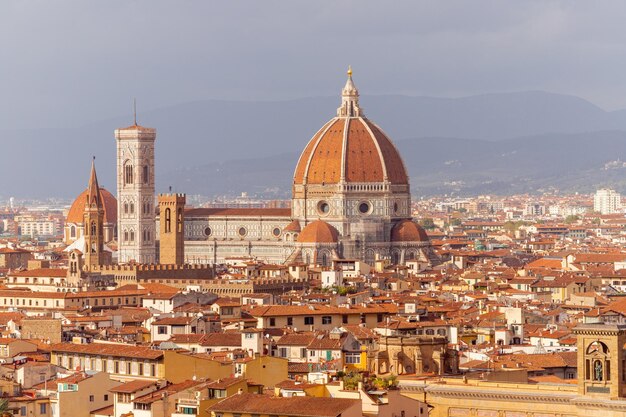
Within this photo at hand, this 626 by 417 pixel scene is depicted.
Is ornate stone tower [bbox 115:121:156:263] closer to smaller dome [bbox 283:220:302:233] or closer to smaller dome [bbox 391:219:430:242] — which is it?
smaller dome [bbox 283:220:302:233]

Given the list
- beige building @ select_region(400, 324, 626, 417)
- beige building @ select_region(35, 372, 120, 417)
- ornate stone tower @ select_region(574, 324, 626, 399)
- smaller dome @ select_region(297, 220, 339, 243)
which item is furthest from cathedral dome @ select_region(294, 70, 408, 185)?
ornate stone tower @ select_region(574, 324, 626, 399)

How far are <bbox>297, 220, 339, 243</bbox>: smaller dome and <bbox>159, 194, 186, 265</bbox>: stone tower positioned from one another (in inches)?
258

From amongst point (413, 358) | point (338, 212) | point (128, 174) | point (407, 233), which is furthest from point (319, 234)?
point (413, 358)

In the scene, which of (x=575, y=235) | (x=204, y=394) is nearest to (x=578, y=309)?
(x=204, y=394)

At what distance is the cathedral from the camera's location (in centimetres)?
12231

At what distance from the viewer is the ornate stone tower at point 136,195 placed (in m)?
124

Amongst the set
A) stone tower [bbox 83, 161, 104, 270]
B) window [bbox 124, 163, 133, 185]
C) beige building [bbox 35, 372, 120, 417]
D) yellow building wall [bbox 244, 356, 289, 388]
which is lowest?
beige building [bbox 35, 372, 120, 417]

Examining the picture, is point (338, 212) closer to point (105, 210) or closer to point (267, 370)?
point (105, 210)

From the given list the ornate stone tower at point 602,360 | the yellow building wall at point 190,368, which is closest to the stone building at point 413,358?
the yellow building wall at point 190,368

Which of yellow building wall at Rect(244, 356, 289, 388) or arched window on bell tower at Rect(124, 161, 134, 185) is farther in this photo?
arched window on bell tower at Rect(124, 161, 134, 185)

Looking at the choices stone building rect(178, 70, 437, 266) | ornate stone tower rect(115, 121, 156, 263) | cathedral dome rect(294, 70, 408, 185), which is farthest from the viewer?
cathedral dome rect(294, 70, 408, 185)

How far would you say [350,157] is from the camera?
125125 mm

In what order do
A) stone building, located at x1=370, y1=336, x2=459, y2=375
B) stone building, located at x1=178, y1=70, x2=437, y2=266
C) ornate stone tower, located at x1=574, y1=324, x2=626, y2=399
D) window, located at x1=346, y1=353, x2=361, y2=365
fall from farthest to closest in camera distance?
1. stone building, located at x1=178, y1=70, x2=437, y2=266
2. window, located at x1=346, y1=353, x2=361, y2=365
3. stone building, located at x1=370, y1=336, x2=459, y2=375
4. ornate stone tower, located at x1=574, y1=324, x2=626, y2=399

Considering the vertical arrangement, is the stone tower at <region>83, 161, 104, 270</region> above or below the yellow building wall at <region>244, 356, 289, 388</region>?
above
